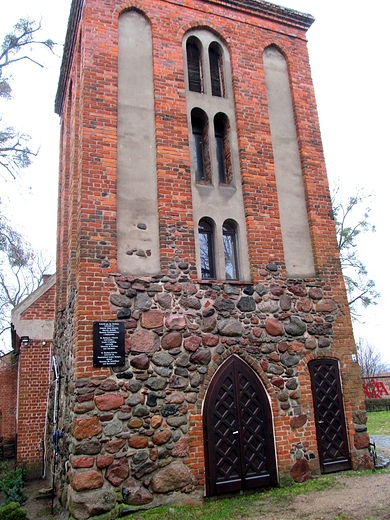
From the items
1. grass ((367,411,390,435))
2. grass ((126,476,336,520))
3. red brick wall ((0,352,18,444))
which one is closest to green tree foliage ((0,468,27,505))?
grass ((126,476,336,520))

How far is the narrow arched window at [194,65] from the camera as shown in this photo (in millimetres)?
10000

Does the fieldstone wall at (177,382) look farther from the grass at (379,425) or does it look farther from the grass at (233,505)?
the grass at (379,425)

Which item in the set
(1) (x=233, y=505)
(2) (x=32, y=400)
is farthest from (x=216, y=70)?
(2) (x=32, y=400)

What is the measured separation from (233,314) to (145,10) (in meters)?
6.79

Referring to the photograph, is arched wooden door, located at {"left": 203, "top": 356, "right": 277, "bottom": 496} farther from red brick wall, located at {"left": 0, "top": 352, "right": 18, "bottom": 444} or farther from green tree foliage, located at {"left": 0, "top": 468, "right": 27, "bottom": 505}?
red brick wall, located at {"left": 0, "top": 352, "right": 18, "bottom": 444}

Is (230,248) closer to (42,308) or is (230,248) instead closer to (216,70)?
(216,70)

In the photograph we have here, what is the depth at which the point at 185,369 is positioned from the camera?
26.1 ft

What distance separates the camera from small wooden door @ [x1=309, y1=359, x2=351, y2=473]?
856 cm

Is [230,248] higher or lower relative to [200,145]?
lower

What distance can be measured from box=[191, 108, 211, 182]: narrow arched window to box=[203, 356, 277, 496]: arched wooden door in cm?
394


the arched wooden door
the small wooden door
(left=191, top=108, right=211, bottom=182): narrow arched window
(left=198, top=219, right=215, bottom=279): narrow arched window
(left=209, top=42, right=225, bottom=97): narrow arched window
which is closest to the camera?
the arched wooden door

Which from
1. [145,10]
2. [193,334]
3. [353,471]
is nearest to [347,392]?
[353,471]

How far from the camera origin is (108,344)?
296 inches

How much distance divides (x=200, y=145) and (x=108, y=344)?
4834mm
